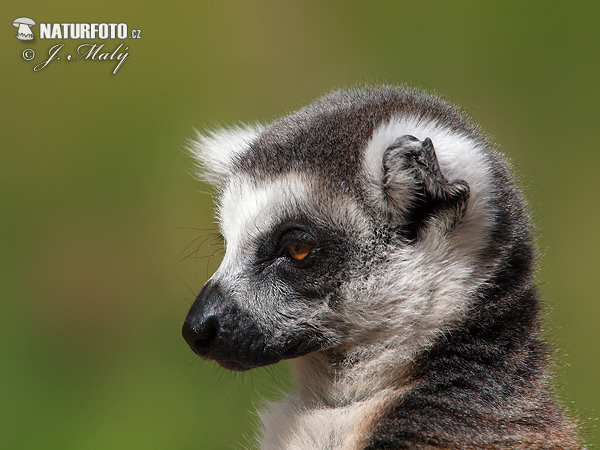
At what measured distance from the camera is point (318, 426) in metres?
2.23

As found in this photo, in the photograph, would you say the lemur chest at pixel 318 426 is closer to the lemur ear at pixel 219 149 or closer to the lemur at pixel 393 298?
the lemur at pixel 393 298

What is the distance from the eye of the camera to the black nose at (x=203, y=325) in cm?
216

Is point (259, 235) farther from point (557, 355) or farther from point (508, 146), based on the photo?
point (508, 146)

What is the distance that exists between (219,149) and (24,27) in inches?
104

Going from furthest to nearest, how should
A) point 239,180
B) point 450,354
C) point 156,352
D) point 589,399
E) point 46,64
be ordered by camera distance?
point 46,64
point 156,352
point 589,399
point 239,180
point 450,354

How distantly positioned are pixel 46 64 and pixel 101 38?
22.4 inches

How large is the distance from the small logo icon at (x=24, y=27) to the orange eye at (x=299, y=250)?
3385 mm

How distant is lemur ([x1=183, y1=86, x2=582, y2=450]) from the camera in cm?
211

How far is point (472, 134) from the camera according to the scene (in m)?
2.43

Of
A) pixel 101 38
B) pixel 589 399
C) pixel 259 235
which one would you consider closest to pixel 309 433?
pixel 259 235

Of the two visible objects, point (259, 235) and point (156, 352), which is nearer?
point (259, 235)
